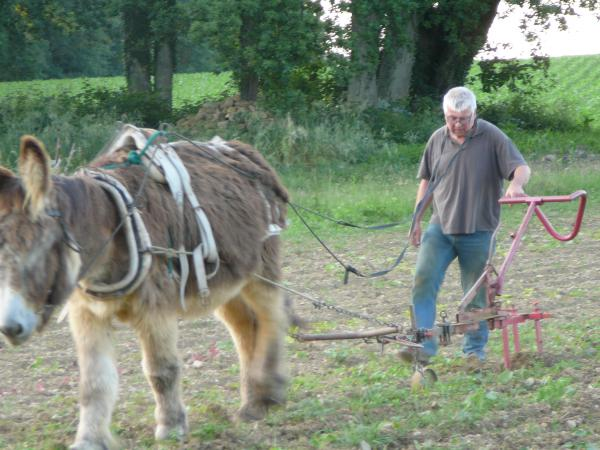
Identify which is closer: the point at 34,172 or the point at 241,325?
the point at 34,172

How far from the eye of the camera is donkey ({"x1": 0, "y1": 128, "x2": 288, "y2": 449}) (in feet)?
14.1

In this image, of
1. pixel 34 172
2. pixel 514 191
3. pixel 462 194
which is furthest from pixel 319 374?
pixel 34 172

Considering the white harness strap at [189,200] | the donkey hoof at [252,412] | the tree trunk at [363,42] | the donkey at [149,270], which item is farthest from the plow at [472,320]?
the tree trunk at [363,42]

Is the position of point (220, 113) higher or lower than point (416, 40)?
lower

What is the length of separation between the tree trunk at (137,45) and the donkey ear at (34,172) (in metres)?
20.2

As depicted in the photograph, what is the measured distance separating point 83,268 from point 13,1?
21536 millimetres

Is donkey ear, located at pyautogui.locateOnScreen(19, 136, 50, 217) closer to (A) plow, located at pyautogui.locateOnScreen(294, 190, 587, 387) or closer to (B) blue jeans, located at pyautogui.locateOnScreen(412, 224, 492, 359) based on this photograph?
(A) plow, located at pyautogui.locateOnScreen(294, 190, 587, 387)

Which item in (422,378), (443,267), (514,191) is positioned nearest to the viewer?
(422,378)

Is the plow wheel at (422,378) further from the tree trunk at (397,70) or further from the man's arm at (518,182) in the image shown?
the tree trunk at (397,70)

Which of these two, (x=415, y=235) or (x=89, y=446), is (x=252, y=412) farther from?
(x=415, y=235)

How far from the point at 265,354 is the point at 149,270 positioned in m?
1.27

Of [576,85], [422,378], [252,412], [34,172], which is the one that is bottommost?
[252,412]

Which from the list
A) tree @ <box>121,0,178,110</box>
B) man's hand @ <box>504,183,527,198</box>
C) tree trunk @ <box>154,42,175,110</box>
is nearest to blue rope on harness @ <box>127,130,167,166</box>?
man's hand @ <box>504,183,527,198</box>

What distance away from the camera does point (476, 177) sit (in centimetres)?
654
